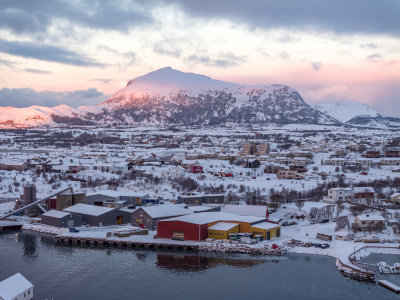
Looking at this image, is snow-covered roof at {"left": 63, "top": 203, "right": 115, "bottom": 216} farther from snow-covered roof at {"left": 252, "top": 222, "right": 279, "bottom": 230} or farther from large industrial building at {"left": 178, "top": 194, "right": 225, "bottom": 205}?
snow-covered roof at {"left": 252, "top": 222, "right": 279, "bottom": 230}

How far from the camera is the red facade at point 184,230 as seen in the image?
14.1m

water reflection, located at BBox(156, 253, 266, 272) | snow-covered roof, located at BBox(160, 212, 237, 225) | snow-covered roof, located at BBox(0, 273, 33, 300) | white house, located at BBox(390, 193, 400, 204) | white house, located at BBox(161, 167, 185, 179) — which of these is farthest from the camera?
white house, located at BBox(161, 167, 185, 179)

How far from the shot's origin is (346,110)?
123 meters

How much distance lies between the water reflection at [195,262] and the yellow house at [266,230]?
161cm

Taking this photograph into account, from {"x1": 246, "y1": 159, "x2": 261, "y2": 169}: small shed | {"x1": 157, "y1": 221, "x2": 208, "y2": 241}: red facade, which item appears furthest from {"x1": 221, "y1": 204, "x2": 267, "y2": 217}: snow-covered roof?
{"x1": 246, "y1": 159, "x2": 261, "y2": 169}: small shed

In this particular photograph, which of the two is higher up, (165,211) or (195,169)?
(195,169)

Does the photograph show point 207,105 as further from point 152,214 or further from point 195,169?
point 152,214

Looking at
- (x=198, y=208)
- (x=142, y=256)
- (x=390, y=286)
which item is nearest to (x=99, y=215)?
(x=198, y=208)

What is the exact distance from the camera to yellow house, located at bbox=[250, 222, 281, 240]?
560 inches

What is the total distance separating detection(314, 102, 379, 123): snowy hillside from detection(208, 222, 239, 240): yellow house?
95004 millimetres

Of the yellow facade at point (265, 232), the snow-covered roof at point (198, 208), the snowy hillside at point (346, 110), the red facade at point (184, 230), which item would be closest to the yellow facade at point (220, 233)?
the red facade at point (184, 230)

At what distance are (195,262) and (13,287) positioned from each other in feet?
15.3

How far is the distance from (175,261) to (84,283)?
2518 mm

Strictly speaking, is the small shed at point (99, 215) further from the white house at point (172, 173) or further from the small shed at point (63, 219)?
the white house at point (172, 173)
